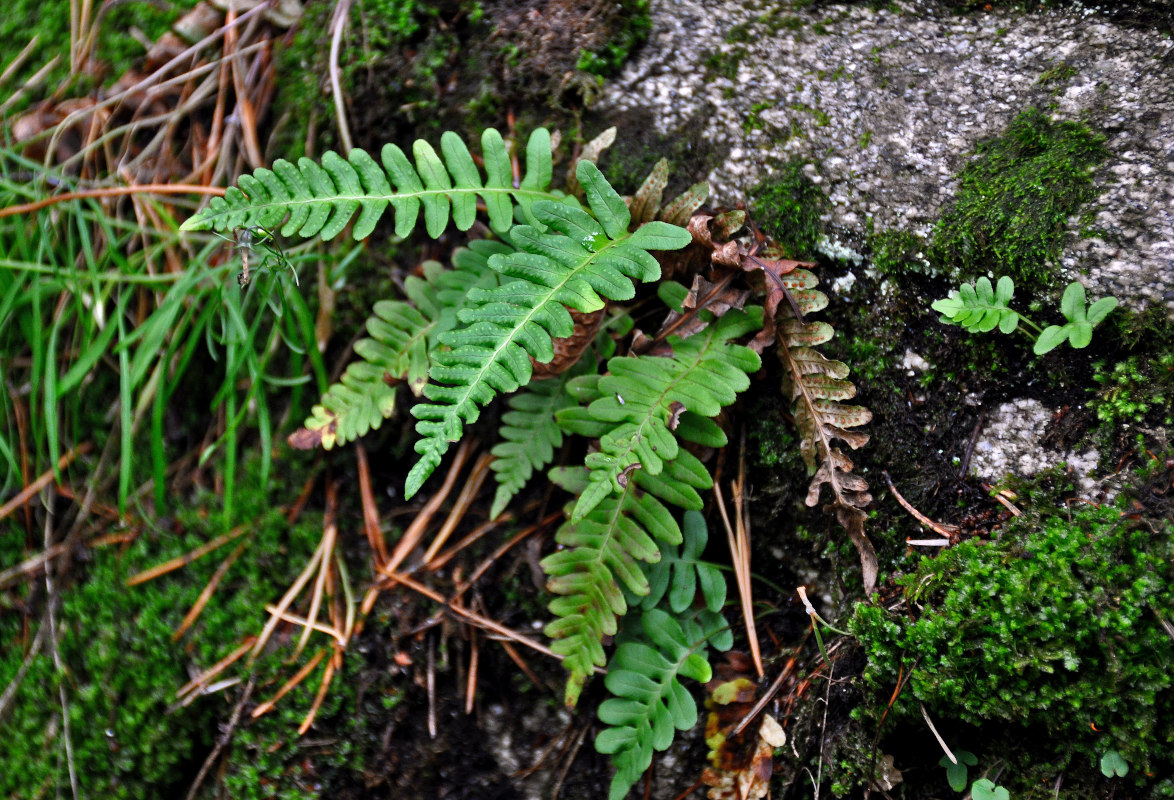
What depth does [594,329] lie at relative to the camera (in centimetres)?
224

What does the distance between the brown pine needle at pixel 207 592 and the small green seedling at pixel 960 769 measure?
2.34 metres

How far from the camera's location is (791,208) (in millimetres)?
2221

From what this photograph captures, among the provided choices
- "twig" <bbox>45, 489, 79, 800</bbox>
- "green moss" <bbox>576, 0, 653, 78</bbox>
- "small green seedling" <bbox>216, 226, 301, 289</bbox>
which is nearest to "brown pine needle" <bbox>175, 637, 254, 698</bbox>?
"twig" <bbox>45, 489, 79, 800</bbox>

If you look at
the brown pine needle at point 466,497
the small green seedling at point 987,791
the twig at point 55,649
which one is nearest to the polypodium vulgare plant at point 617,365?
the brown pine needle at point 466,497

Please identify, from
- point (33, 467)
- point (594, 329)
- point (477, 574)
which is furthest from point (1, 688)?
point (594, 329)

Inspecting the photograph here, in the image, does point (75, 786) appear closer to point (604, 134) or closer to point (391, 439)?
point (391, 439)

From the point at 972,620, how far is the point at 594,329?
1.27 meters

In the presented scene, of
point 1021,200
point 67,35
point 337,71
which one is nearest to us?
point 1021,200

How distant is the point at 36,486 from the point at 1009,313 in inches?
136

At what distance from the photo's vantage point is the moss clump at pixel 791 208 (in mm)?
2191

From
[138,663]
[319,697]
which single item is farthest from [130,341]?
[319,697]

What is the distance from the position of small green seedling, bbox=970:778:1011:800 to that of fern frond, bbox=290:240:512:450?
1844 millimetres

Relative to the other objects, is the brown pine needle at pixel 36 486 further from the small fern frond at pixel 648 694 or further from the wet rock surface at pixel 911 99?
the wet rock surface at pixel 911 99

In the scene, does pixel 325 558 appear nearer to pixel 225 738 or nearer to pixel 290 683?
pixel 290 683
